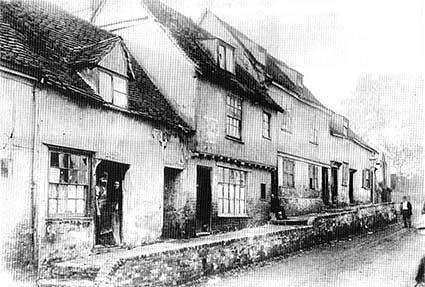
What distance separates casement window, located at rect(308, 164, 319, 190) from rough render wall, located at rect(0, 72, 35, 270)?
19125mm

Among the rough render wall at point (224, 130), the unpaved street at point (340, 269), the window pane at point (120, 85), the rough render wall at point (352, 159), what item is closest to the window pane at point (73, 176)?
the window pane at point (120, 85)

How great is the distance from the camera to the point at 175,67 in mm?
17422

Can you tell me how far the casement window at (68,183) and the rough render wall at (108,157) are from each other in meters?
0.23

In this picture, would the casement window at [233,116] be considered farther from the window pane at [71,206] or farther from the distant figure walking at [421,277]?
the distant figure walking at [421,277]

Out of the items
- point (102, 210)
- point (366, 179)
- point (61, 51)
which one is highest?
point (61, 51)

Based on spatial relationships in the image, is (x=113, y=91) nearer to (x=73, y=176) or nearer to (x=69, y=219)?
(x=73, y=176)

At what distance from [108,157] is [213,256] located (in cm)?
358

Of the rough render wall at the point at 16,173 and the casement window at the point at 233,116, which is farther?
the casement window at the point at 233,116

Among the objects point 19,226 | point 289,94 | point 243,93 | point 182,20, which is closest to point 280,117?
point 289,94

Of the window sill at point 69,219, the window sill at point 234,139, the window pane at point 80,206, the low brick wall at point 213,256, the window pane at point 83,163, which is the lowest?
the low brick wall at point 213,256

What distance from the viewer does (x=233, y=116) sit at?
63.6 ft

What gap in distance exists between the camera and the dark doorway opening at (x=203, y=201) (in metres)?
18.2

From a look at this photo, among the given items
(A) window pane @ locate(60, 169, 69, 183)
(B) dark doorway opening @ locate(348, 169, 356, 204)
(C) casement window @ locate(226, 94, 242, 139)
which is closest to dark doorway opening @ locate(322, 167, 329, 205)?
(B) dark doorway opening @ locate(348, 169, 356, 204)

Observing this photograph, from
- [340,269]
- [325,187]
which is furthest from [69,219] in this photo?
[325,187]
